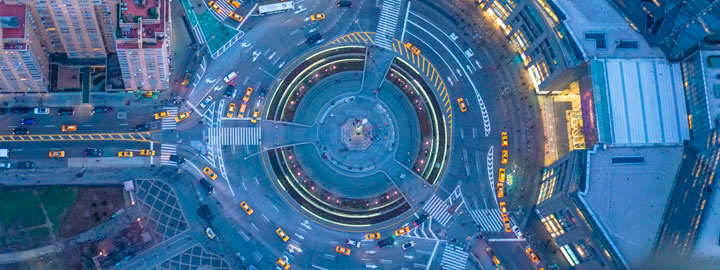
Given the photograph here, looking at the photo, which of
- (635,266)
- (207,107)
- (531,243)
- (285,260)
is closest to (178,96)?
(207,107)

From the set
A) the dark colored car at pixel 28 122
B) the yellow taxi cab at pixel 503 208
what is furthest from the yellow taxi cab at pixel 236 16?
the yellow taxi cab at pixel 503 208

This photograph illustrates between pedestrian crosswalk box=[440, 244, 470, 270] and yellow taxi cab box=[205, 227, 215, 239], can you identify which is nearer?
yellow taxi cab box=[205, 227, 215, 239]

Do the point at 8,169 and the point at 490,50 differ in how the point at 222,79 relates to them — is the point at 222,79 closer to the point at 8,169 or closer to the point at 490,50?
the point at 8,169

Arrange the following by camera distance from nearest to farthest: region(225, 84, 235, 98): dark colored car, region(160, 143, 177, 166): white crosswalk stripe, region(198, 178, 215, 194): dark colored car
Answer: region(198, 178, 215, 194): dark colored car → region(160, 143, 177, 166): white crosswalk stripe → region(225, 84, 235, 98): dark colored car

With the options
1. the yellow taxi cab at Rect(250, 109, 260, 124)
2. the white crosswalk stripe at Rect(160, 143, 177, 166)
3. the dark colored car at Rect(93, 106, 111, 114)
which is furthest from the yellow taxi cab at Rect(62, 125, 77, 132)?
the yellow taxi cab at Rect(250, 109, 260, 124)

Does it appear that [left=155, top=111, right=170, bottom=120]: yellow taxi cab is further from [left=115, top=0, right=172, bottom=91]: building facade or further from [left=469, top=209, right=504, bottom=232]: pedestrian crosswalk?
[left=469, top=209, right=504, bottom=232]: pedestrian crosswalk

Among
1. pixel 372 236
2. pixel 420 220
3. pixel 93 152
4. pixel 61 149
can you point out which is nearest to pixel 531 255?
→ pixel 420 220

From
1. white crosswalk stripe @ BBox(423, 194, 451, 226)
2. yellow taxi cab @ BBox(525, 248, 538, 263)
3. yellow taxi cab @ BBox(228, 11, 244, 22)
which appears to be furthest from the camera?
yellow taxi cab @ BBox(228, 11, 244, 22)
